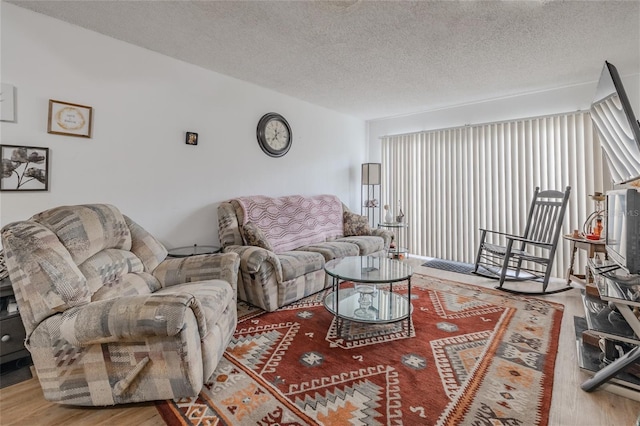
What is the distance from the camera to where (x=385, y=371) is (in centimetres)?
176

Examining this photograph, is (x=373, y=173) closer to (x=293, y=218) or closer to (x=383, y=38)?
(x=293, y=218)

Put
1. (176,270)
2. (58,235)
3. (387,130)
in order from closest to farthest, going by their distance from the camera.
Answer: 1. (58,235)
2. (176,270)
3. (387,130)

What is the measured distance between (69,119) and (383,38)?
2.56 metres

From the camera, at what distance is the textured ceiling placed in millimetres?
2053

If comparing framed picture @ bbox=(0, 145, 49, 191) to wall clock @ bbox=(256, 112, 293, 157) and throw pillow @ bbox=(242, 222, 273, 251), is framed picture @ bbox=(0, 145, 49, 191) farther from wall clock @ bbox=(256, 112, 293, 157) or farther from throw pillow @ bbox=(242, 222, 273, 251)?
wall clock @ bbox=(256, 112, 293, 157)

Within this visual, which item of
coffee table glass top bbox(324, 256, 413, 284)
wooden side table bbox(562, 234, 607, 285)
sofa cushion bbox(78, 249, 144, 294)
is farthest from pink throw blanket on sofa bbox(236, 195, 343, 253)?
wooden side table bbox(562, 234, 607, 285)

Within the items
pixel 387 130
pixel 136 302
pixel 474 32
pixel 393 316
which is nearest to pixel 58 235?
pixel 136 302

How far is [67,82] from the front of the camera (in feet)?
7.38

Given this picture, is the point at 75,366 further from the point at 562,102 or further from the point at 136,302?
the point at 562,102

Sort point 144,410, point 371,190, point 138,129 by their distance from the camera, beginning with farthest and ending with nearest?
→ point 371,190 < point 138,129 < point 144,410

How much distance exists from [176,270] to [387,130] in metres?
4.25

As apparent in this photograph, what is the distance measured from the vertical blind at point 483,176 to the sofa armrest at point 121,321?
4083 mm

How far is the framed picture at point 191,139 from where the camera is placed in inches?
116

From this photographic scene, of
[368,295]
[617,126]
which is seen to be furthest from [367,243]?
[617,126]
